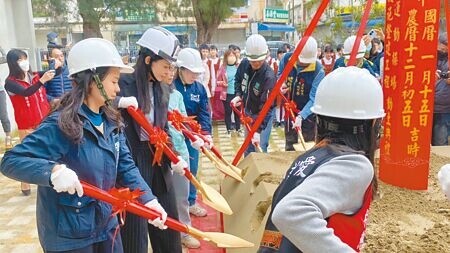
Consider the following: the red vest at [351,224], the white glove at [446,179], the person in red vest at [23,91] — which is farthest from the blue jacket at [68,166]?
the person in red vest at [23,91]

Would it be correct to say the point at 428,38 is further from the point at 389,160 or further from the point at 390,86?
the point at 389,160

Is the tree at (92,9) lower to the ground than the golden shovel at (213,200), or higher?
higher

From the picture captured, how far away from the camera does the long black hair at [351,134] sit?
1426 mm

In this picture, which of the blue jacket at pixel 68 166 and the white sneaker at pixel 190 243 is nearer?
the blue jacket at pixel 68 166

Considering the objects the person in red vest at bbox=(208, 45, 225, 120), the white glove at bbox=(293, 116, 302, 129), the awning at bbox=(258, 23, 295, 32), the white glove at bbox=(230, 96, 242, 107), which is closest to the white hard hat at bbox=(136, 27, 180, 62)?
the white glove at bbox=(293, 116, 302, 129)

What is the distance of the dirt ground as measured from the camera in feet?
7.57

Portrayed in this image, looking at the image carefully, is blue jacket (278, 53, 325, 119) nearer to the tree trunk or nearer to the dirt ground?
the dirt ground

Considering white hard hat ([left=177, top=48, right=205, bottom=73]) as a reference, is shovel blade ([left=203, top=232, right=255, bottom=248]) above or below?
below

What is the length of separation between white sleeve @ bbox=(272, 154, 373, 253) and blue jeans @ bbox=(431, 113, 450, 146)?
4.10 m

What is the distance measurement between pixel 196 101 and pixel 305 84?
1296 mm

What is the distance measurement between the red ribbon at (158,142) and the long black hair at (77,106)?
58cm

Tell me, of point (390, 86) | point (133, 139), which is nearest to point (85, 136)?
point (133, 139)

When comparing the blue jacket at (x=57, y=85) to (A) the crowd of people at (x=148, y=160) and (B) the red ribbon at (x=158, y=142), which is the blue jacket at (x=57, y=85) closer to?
(A) the crowd of people at (x=148, y=160)

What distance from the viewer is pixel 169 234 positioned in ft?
9.16
